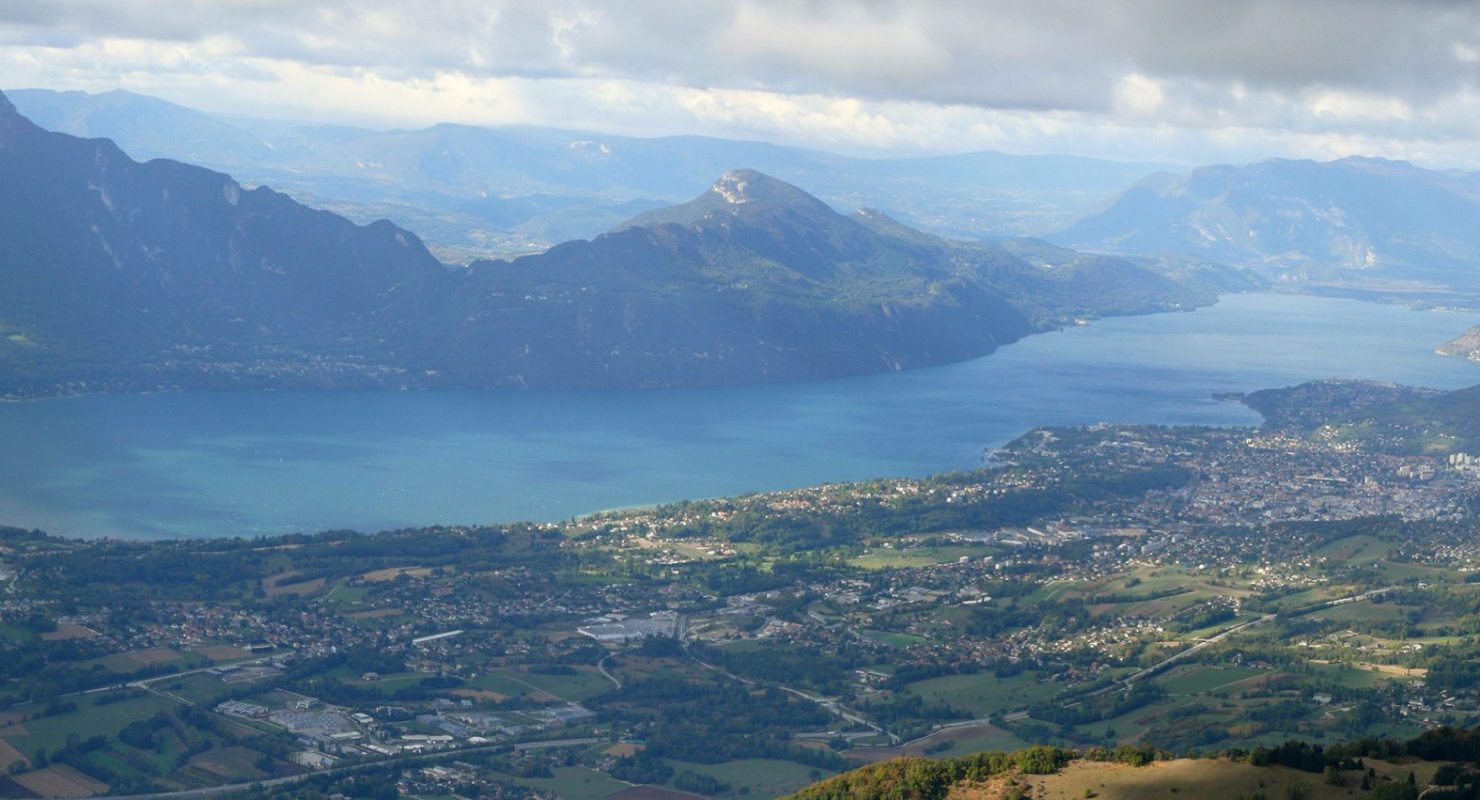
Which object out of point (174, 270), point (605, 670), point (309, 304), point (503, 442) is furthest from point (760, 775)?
point (174, 270)

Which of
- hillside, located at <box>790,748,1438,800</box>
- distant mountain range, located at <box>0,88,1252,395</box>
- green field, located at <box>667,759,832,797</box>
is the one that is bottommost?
green field, located at <box>667,759,832,797</box>

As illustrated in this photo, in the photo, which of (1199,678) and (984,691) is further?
(984,691)

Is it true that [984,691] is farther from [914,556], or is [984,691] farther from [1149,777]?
[1149,777]

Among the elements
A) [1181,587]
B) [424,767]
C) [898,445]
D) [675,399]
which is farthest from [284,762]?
[675,399]

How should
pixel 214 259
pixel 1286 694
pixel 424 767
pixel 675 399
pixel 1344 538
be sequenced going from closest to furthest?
1. pixel 424 767
2. pixel 1286 694
3. pixel 1344 538
4. pixel 675 399
5. pixel 214 259

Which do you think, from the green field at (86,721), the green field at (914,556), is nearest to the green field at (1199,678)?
the green field at (914,556)

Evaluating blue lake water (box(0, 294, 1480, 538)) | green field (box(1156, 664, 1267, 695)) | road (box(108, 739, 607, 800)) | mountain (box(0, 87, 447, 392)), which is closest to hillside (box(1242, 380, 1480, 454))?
blue lake water (box(0, 294, 1480, 538))

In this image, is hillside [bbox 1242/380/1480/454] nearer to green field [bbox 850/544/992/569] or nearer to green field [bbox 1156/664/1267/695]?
green field [bbox 850/544/992/569]

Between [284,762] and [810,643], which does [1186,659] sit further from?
[284,762]

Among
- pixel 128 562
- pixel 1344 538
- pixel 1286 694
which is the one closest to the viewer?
pixel 1286 694
